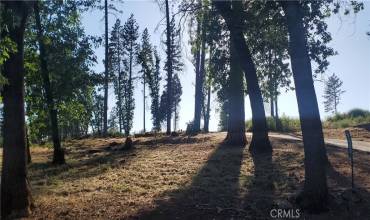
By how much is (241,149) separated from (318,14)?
6.59 meters

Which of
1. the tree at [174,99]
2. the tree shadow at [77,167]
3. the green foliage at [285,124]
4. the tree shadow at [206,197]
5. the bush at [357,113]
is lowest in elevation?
the tree shadow at [206,197]

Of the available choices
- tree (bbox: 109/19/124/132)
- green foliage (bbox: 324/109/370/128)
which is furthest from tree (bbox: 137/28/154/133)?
green foliage (bbox: 324/109/370/128)

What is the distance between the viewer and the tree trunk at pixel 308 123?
11.1 m

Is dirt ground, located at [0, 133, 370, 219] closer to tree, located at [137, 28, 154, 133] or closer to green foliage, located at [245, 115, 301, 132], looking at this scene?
green foliage, located at [245, 115, 301, 132]

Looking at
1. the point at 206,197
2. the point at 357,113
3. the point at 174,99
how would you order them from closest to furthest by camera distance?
the point at 206,197 < the point at 357,113 < the point at 174,99

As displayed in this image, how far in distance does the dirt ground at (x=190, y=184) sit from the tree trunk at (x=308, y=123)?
40 centimetres

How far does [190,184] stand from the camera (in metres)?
13.6

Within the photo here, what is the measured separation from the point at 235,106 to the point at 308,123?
31.1 ft

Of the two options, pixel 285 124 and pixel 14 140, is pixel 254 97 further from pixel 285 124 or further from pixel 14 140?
pixel 285 124

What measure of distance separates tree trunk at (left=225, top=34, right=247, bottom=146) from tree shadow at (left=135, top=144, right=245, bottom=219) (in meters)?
4.22

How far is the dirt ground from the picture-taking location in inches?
431

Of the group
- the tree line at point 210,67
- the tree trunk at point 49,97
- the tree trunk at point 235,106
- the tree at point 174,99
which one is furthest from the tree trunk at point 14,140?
the tree at point 174,99

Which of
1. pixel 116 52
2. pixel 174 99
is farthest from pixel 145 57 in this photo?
pixel 174 99

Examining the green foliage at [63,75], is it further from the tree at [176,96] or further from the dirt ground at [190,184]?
the tree at [176,96]
